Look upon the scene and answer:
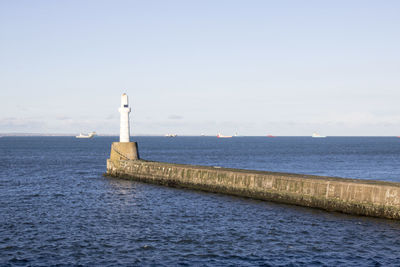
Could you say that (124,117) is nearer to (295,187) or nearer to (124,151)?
(124,151)

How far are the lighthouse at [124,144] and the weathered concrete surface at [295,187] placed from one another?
20.1 feet

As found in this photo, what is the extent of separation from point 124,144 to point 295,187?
2553 cm

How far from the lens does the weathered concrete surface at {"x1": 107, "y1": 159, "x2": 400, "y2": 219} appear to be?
24.6 metres

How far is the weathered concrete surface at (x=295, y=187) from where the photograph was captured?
24556mm

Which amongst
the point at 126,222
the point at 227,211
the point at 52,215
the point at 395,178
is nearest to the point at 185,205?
the point at 227,211

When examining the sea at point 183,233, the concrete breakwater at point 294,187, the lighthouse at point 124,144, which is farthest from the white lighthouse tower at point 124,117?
the sea at point 183,233

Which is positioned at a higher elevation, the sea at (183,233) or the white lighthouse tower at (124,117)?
the white lighthouse tower at (124,117)

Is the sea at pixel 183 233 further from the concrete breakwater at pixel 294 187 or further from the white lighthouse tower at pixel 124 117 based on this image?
the white lighthouse tower at pixel 124 117

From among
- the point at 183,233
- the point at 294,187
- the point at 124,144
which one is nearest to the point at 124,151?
the point at 124,144

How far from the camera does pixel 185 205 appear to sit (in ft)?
99.0

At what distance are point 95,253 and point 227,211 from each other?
11.2m

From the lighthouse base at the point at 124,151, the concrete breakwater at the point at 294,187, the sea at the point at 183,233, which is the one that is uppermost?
the lighthouse base at the point at 124,151

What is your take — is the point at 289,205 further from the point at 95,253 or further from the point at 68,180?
the point at 68,180

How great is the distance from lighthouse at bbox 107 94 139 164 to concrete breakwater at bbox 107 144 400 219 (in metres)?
5.55
